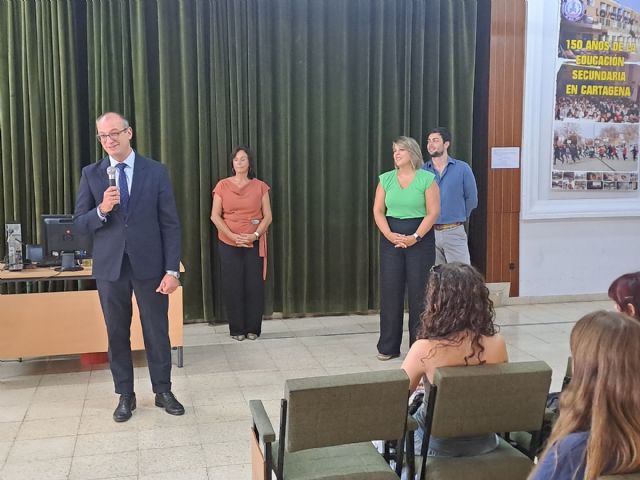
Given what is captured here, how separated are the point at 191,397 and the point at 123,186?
131 centimetres

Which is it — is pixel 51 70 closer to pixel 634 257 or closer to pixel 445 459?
pixel 445 459

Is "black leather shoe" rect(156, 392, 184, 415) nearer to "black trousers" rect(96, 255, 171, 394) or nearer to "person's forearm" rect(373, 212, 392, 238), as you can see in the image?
"black trousers" rect(96, 255, 171, 394)

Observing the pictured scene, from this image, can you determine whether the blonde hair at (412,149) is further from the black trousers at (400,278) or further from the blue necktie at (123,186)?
the blue necktie at (123,186)

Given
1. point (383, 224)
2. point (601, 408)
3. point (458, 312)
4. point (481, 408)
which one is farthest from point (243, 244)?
point (601, 408)

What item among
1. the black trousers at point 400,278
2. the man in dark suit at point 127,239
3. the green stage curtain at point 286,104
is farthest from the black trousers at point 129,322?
the green stage curtain at point 286,104

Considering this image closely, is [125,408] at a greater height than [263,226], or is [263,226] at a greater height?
[263,226]

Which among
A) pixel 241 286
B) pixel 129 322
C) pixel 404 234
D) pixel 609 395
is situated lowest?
pixel 241 286

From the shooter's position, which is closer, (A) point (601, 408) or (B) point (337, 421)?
(A) point (601, 408)

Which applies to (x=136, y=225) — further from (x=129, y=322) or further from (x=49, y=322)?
(x=49, y=322)

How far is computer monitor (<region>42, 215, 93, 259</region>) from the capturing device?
4.64 m

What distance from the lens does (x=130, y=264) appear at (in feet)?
11.6

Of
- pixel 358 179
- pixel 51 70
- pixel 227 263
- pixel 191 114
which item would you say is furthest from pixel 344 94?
pixel 51 70

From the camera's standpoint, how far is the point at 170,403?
376 cm

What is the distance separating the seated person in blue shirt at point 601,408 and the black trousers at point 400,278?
3.23 m
